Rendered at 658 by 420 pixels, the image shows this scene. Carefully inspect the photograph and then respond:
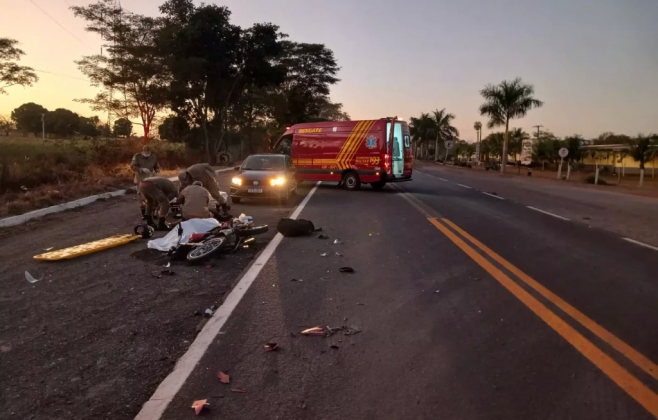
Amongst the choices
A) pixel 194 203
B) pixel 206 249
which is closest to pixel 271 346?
pixel 206 249

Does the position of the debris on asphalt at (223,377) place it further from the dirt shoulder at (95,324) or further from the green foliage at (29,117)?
the green foliage at (29,117)

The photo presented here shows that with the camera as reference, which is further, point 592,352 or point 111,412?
point 592,352

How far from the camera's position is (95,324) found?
475 centimetres

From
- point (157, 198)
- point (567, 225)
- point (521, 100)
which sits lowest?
point (567, 225)

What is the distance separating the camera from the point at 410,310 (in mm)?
5297

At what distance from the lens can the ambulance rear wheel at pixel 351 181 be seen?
21.0 metres

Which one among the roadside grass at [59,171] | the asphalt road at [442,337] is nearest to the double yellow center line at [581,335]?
the asphalt road at [442,337]

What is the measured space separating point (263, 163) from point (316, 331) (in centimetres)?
1197

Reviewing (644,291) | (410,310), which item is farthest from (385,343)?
(644,291)

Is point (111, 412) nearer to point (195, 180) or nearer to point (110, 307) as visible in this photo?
point (110, 307)

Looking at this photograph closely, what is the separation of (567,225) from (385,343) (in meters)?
9.24

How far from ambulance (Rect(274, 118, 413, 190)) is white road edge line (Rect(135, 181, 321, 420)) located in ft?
45.2

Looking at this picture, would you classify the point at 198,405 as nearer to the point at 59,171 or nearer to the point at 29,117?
the point at 59,171

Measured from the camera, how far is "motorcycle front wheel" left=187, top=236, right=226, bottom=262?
7.29 metres
